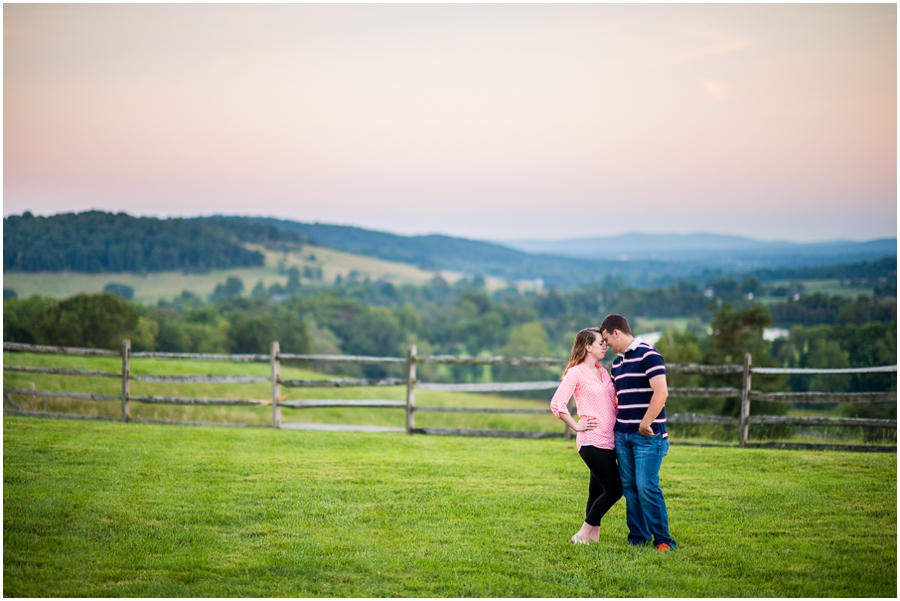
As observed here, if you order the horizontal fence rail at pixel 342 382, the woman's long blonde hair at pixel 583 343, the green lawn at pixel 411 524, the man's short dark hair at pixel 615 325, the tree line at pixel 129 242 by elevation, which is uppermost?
the tree line at pixel 129 242

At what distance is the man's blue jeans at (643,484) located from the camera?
17.1 feet

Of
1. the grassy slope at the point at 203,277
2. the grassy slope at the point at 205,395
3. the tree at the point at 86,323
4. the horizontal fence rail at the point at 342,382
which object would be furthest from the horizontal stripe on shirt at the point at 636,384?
the grassy slope at the point at 203,277

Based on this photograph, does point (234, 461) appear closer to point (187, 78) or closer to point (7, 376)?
point (187, 78)

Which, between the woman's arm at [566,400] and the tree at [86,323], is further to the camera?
the tree at [86,323]

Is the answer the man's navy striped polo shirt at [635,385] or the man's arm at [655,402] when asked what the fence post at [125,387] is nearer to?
the man's navy striped polo shirt at [635,385]

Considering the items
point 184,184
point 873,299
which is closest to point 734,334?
point 873,299

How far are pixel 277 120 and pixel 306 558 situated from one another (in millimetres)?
25892

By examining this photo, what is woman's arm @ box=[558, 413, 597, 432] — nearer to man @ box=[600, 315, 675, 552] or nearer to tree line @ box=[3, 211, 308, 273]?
man @ box=[600, 315, 675, 552]

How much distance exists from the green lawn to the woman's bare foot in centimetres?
9

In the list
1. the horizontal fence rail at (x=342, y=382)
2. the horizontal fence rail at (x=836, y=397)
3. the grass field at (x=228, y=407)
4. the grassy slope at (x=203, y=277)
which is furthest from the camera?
the grassy slope at (x=203, y=277)

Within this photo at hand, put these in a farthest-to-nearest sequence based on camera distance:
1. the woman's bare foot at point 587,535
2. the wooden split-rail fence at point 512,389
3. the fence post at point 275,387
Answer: the fence post at point 275,387 < the wooden split-rail fence at point 512,389 < the woman's bare foot at point 587,535

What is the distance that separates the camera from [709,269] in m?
106

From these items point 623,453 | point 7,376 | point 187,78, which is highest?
point 187,78

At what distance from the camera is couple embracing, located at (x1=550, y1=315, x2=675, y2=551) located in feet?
17.1
